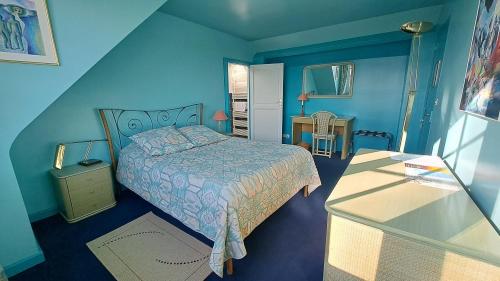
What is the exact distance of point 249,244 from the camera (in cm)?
180

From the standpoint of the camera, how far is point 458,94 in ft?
5.00

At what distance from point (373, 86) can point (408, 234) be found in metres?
3.90

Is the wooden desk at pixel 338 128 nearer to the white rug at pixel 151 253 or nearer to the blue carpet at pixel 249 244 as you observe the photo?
the blue carpet at pixel 249 244

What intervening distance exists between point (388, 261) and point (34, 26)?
A: 246cm

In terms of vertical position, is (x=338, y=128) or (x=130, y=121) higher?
(x=130, y=121)

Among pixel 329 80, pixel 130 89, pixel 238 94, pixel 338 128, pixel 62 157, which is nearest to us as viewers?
pixel 62 157

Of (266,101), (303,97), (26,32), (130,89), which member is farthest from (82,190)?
(303,97)

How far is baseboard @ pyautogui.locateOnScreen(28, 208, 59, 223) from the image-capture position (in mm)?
2071

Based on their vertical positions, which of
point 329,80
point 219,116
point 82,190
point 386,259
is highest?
point 329,80

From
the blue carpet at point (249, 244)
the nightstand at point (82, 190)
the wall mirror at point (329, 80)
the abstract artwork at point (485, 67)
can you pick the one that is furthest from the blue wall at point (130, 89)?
the abstract artwork at point (485, 67)

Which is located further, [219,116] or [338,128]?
[338,128]

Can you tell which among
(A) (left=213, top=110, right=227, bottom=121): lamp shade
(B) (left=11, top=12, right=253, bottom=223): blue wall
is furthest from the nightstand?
(A) (left=213, top=110, right=227, bottom=121): lamp shade

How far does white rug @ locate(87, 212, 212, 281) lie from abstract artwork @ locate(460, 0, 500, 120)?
6.36 feet

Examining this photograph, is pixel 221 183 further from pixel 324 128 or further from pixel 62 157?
pixel 324 128
